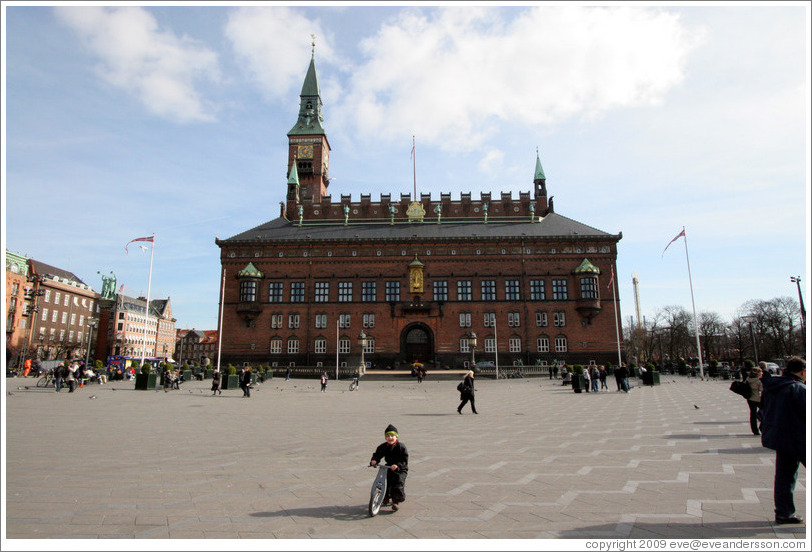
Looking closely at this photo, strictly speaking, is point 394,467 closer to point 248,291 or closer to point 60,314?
point 248,291

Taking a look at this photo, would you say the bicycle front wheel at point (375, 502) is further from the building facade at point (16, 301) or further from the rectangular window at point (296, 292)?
the building facade at point (16, 301)

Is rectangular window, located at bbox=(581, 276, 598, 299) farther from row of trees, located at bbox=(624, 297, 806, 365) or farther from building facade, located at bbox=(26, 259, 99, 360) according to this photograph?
building facade, located at bbox=(26, 259, 99, 360)

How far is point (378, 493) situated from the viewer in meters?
6.03

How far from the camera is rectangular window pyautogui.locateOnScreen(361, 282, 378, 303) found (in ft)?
183

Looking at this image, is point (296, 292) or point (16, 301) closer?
point (296, 292)

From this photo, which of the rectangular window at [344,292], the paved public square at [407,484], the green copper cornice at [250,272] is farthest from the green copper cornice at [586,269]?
the paved public square at [407,484]

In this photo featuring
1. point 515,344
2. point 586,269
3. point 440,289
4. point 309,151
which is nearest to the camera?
point 586,269

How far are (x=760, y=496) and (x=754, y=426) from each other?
656 cm

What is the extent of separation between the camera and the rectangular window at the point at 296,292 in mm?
56062

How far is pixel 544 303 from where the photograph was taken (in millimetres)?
54656

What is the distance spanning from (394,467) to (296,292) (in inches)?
2037

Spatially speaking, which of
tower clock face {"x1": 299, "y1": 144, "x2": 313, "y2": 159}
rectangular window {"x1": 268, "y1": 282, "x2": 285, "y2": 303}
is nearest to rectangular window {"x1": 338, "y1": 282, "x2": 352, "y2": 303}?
rectangular window {"x1": 268, "y1": 282, "x2": 285, "y2": 303}

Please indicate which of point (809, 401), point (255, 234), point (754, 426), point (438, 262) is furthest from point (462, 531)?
point (255, 234)

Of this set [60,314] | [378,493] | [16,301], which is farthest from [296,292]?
[60,314]
